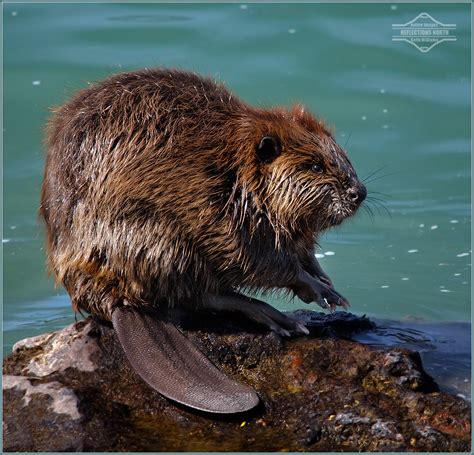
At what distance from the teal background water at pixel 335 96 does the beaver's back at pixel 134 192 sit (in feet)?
7.00

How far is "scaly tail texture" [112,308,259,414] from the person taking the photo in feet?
12.2

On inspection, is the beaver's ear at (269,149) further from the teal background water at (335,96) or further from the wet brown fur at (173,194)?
the teal background water at (335,96)

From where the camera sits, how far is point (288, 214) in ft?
14.3

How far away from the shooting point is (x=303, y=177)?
14.4 feet

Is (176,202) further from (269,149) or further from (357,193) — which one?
(357,193)

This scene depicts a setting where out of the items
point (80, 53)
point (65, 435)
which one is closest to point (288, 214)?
point (65, 435)

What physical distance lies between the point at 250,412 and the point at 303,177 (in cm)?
113

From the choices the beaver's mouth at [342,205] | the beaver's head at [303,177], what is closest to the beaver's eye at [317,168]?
the beaver's head at [303,177]

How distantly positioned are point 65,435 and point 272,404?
2.53ft

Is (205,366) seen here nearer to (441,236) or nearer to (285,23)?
(441,236)

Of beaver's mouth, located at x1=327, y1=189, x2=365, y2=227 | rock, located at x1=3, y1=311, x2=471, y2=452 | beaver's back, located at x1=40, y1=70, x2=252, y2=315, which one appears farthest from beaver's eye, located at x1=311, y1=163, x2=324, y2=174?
rock, located at x1=3, y1=311, x2=471, y2=452

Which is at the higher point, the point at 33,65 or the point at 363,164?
the point at 33,65

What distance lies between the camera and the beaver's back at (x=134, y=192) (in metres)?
4.14

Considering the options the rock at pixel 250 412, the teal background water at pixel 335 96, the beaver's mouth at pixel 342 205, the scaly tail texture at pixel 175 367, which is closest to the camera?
the rock at pixel 250 412
